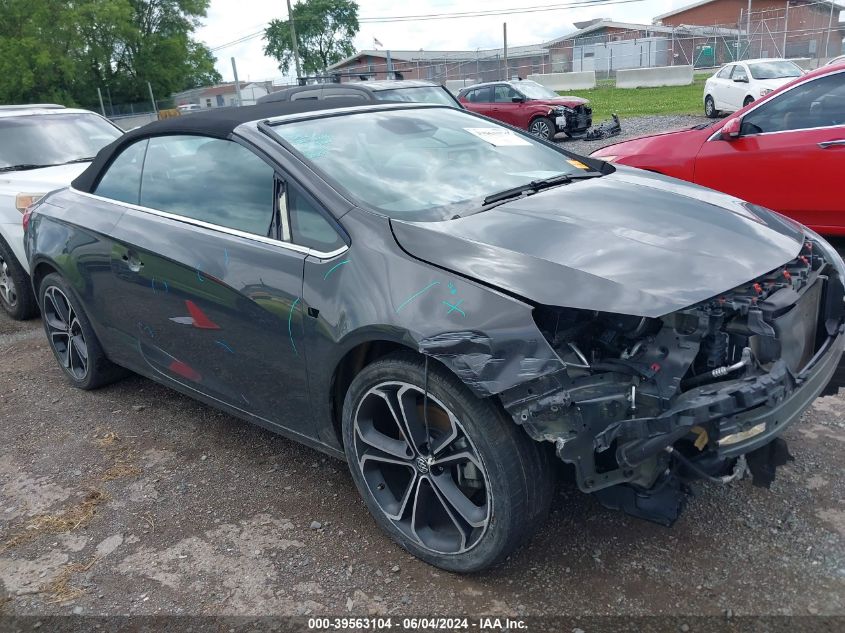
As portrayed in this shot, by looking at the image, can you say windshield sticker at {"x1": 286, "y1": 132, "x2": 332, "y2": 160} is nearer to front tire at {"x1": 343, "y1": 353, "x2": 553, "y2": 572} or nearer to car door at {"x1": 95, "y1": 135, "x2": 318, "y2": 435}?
car door at {"x1": 95, "y1": 135, "x2": 318, "y2": 435}

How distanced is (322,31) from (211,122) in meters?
79.6

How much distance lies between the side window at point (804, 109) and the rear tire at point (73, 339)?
501 cm

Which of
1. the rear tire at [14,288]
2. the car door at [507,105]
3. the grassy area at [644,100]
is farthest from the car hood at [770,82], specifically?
the rear tire at [14,288]

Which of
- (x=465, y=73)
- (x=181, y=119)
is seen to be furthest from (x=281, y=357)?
(x=465, y=73)

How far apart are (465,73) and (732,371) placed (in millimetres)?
39429

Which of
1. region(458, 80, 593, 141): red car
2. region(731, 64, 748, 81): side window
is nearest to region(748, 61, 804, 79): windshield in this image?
region(731, 64, 748, 81): side window

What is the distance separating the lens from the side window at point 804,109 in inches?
211

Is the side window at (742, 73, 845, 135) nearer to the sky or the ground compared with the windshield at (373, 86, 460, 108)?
nearer to the ground

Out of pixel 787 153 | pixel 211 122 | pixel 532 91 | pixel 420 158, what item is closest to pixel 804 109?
pixel 787 153

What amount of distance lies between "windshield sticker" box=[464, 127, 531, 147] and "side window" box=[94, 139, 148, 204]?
1.75 metres

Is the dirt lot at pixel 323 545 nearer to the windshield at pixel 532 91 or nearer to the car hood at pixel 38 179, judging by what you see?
the car hood at pixel 38 179

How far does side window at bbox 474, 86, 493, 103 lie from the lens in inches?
679

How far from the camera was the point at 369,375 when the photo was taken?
8.29ft

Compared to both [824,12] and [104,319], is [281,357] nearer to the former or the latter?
[104,319]
